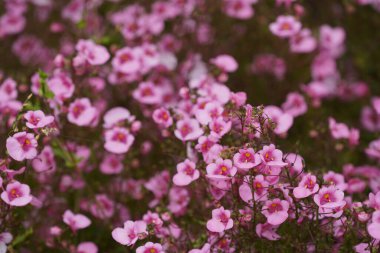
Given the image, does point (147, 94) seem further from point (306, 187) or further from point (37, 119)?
point (306, 187)

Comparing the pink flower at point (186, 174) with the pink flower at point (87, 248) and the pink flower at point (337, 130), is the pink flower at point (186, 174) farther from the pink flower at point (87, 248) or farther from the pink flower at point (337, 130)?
the pink flower at point (337, 130)

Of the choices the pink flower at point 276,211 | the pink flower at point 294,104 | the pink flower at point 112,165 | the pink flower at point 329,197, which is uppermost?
the pink flower at point 329,197

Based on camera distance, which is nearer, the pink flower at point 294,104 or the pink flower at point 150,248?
the pink flower at point 150,248

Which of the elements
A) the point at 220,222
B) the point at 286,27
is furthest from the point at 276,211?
the point at 286,27

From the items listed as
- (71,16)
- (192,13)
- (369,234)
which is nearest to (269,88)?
(192,13)

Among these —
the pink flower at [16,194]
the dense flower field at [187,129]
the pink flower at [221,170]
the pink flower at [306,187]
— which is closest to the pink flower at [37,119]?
the dense flower field at [187,129]

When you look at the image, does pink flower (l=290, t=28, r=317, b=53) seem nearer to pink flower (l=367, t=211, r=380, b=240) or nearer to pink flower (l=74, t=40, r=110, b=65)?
pink flower (l=74, t=40, r=110, b=65)
